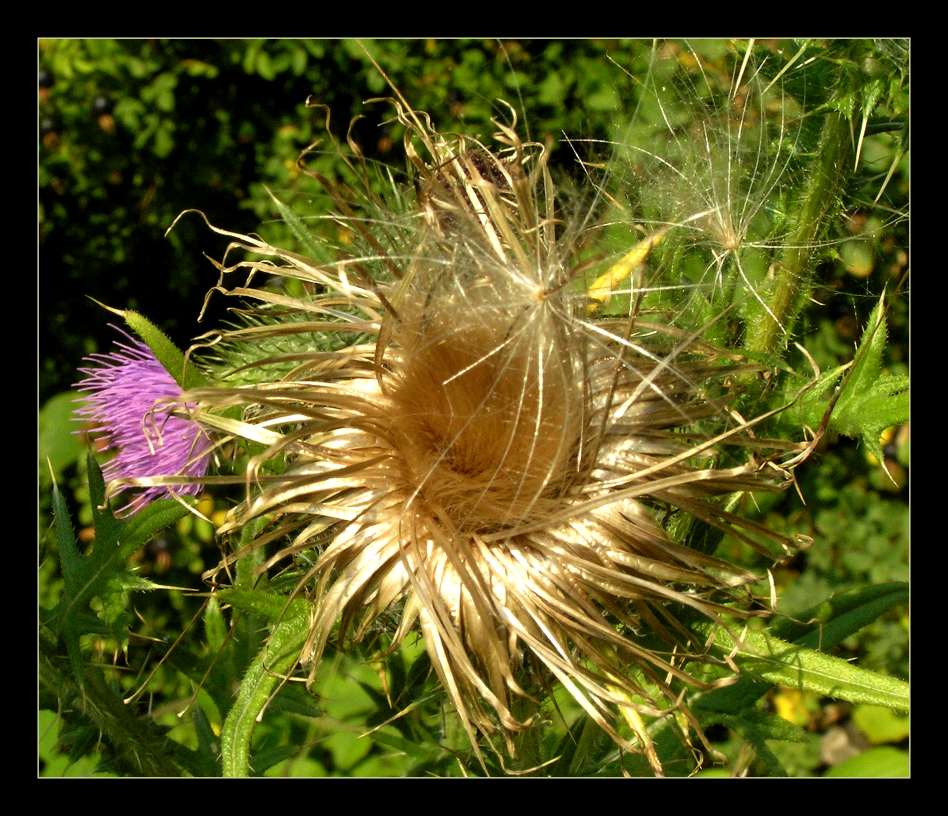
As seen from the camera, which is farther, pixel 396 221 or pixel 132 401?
pixel 132 401

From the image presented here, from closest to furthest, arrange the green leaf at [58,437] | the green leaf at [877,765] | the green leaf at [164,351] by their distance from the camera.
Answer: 1. the green leaf at [164,351]
2. the green leaf at [877,765]
3. the green leaf at [58,437]

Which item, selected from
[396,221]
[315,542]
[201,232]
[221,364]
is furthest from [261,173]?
[315,542]

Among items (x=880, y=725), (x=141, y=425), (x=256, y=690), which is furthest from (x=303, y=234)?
(x=880, y=725)

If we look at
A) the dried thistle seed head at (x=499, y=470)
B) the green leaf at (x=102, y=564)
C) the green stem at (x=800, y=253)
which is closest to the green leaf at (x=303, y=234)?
the dried thistle seed head at (x=499, y=470)

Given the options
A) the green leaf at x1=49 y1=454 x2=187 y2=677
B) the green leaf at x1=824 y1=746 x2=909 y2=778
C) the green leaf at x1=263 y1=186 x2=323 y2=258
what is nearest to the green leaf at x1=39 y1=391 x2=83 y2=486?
the green leaf at x1=49 y1=454 x2=187 y2=677

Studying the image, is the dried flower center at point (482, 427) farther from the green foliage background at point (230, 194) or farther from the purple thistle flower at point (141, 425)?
the green foliage background at point (230, 194)

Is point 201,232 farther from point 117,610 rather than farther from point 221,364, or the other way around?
point 117,610
